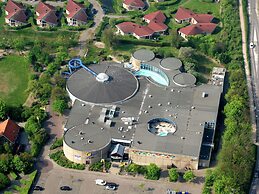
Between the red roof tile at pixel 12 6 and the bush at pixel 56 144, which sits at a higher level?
the red roof tile at pixel 12 6

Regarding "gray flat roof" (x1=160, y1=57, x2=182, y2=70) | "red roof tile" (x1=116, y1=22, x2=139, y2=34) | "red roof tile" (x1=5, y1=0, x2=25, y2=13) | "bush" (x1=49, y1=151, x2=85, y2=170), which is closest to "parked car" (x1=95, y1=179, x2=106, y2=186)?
"bush" (x1=49, y1=151, x2=85, y2=170)

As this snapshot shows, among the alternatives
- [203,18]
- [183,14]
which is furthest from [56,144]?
[203,18]

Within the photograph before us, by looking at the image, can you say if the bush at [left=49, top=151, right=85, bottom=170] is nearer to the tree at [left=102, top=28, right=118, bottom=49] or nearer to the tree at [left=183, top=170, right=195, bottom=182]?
the tree at [left=183, top=170, right=195, bottom=182]

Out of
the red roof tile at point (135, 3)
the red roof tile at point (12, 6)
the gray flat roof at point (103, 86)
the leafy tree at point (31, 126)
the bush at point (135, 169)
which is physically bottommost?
the bush at point (135, 169)

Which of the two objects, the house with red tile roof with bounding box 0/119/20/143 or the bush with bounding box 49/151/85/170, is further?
the house with red tile roof with bounding box 0/119/20/143

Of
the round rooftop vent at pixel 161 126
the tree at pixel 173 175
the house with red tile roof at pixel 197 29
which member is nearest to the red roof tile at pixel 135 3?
the house with red tile roof at pixel 197 29

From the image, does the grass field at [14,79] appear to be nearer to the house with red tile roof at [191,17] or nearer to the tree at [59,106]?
the tree at [59,106]
